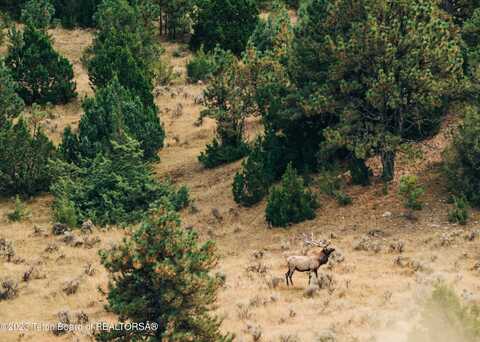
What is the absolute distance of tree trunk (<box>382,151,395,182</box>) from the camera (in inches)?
1068

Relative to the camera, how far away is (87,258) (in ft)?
80.7

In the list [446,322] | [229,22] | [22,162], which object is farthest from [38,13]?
[446,322]

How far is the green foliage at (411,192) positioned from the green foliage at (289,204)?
3108 millimetres

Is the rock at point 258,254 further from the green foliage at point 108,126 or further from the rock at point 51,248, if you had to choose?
the green foliage at point 108,126

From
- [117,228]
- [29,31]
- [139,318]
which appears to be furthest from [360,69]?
[29,31]

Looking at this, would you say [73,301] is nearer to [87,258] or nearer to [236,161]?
[87,258]

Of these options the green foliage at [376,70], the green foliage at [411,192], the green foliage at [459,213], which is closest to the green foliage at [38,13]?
the green foliage at [376,70]

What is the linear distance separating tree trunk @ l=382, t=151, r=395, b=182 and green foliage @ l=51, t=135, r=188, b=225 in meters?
7.37

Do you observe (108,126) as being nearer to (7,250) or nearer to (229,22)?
(7,250)

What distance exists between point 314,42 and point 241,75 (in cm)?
619

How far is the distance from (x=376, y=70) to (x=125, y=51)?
1611 cm

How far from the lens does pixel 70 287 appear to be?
21844mm

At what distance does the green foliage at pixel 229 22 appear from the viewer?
158 feet

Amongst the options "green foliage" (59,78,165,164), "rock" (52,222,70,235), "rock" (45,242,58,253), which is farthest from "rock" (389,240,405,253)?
"green foliage" (59,78,165,164)
